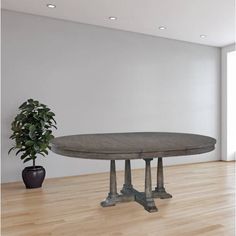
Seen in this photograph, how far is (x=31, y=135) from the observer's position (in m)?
3.66

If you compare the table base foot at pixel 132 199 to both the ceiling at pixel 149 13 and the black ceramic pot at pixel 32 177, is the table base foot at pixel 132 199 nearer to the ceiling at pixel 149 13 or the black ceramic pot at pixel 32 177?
the black ceramic pot at pixel 32 177

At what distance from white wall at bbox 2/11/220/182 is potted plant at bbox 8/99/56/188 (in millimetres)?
391

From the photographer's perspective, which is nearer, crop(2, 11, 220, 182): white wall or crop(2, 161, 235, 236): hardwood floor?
crop(2, 161, 235, 236): hardwood floor

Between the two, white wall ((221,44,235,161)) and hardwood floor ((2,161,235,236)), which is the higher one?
white wall ((221,44,235,161))

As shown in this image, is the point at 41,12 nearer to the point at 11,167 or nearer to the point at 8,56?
the point at 8,56

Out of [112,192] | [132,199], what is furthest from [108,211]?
[132,199]

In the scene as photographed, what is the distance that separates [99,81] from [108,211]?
2504 mm

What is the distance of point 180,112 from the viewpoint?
5656 mm

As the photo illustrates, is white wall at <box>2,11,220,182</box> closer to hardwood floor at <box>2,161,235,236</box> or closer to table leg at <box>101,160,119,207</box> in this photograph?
hardwood floor at <box>2,161,235,236</box>

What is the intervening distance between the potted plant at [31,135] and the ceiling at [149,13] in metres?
1.39

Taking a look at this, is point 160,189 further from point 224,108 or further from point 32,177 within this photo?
point 224,108

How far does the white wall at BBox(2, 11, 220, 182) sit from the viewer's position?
412cm

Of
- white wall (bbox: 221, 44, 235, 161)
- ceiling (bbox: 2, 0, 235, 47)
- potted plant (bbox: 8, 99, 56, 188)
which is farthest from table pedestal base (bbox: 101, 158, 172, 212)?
white wall (bbox: 221, 44, 235, 161)

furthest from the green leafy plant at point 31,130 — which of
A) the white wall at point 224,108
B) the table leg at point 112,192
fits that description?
the white wall at point 224,108
